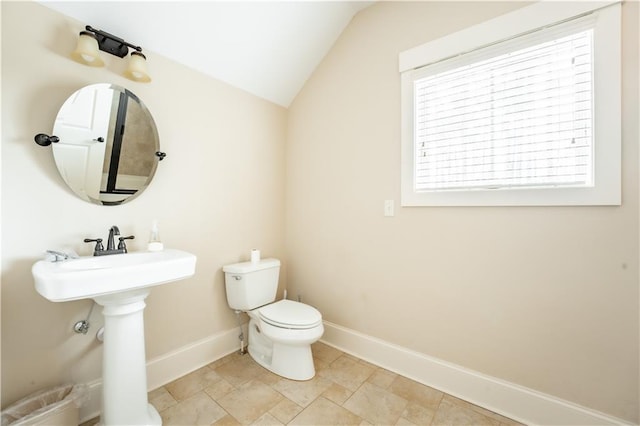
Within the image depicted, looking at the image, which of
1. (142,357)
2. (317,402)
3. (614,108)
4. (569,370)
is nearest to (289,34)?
(614,108)

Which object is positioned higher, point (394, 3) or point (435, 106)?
point (394, 3)

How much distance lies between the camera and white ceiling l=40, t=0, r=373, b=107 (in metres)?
1.47

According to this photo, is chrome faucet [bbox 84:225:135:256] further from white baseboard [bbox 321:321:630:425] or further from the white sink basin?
white baseboard [bbox 321:321:630:425]

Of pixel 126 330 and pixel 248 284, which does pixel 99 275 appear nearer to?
pixel 126 330

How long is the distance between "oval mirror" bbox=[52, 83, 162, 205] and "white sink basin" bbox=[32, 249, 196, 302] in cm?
36

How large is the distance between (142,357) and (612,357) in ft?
7.15

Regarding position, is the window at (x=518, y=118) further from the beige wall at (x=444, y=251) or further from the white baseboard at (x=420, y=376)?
the white baseboard at (x=420, y=376)

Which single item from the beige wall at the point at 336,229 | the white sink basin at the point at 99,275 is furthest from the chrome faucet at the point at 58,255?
the beige wall at the point at 336,229

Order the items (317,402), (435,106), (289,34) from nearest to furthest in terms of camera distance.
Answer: (317,402) → (435,106) → (289,34)

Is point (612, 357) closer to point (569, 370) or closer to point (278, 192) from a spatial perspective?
point (569, 370)

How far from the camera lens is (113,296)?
1.16 meters

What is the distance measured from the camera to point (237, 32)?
1.80 metres

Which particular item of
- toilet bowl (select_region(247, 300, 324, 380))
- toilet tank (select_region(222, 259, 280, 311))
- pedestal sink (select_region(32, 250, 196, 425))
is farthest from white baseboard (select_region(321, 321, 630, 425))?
pedestal sink (select_region(32, 250, 196, 425))

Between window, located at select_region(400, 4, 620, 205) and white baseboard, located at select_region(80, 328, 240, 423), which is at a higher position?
window, located at select_region(400, 4, 620, 205)
